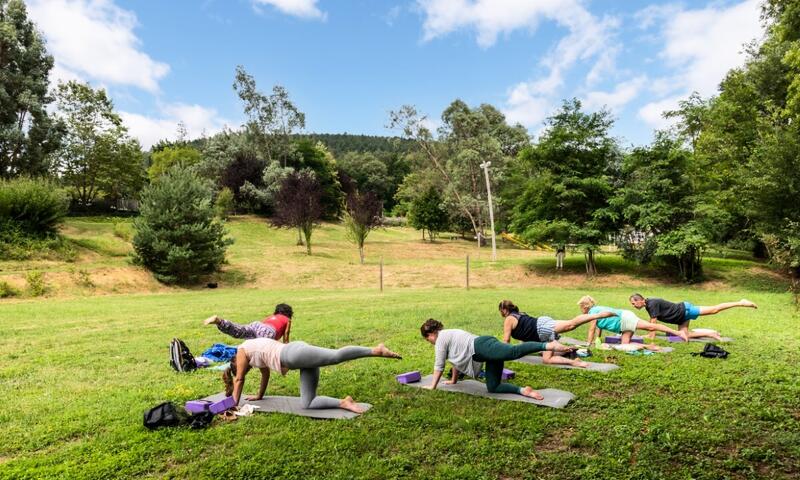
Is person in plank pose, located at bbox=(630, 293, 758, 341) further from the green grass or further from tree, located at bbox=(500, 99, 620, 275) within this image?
tree, located at bbox=(500, 99, 620, 275)

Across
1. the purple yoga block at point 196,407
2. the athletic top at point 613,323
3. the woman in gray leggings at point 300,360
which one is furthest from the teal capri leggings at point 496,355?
the athletic top at point 613,323

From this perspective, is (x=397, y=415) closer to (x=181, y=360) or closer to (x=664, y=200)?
(x=181, y=360)

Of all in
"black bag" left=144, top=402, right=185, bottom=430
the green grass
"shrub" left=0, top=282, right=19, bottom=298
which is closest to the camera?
the green grass

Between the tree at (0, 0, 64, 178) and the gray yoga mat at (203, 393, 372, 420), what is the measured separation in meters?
36.4

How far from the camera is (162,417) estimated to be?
540 cm

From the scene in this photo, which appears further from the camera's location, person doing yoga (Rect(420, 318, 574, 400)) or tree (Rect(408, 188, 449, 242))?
tree (Rect(408, 188, 449, 242))

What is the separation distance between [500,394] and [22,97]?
130ft

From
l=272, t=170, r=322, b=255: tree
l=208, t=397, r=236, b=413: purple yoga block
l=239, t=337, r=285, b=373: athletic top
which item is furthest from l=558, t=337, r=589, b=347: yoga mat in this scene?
l=272, t=170, r=322, b=255: tree

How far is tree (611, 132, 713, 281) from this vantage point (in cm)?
2469

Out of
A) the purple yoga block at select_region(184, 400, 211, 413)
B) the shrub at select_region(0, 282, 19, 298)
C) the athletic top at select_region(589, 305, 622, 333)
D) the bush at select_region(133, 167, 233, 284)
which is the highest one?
the bush at select_region(133, 167, 233, 284)

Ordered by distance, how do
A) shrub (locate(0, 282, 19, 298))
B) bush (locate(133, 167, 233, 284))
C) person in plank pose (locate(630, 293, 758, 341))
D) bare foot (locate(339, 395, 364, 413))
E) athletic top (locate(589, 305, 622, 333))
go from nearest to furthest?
bare foot (locate(339, 395, 364, 413)) → athletic top (locate(589, 305, 622, 333)) → person in plank pose (locate(630, 293, 758, 341)) → shrub (locate(0, 282, 19, 298)) → bush (locate(133, 167, 233, 284))

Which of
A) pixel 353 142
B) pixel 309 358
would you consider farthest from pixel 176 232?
pixel 353 142

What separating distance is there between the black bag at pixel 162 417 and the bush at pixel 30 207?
26.4 meters

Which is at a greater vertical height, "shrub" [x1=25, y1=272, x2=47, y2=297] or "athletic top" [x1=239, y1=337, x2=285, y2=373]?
"athletic top" [x1=239, y1=337, x2=285, y2=373]
